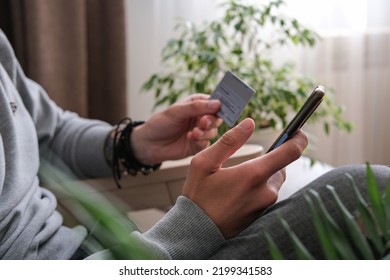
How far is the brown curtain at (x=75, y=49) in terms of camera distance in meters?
1.55

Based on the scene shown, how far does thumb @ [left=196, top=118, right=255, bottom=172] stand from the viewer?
56 centimetres

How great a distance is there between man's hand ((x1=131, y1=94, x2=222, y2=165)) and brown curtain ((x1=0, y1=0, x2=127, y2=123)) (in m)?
0.65

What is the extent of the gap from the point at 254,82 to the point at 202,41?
0.59ft

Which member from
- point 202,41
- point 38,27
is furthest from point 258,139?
point 38,27

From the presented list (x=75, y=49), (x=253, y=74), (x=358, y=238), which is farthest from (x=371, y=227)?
(x=75, y=49)

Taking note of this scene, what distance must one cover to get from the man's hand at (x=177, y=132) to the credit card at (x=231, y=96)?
0.04m

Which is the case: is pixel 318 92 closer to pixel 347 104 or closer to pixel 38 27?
pixel 38 27

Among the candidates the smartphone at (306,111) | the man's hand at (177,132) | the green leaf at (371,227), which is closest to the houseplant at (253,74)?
the man's hand at (177,132)

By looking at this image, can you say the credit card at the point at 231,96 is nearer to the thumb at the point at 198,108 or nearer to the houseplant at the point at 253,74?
the thumb at the point at 198,108

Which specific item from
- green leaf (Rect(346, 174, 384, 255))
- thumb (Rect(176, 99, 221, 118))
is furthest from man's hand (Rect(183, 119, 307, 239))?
thumb (Rect(176, 99, 221, 118))

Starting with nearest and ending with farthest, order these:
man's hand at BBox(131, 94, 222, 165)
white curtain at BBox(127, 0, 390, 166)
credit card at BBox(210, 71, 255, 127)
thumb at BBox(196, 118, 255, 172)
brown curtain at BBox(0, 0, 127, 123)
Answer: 1. thumb at BBox(196, 118, 255, 172)
2. credit card at BBox(210, 71, 255, 127)
3. man's hand at BBox(131, 94, 222, 165)
4. brown curtain at BBox(0, 0, 127, 123)
5. white curtain at BBox(127, 0, 390, 166)

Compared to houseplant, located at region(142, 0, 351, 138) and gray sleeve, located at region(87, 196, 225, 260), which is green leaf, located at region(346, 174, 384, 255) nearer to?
gray sleeve, located at region(87, 196, 225, 260)

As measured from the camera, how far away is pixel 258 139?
126 centimetres

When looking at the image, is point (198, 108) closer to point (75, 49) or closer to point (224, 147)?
point (224, 147)
